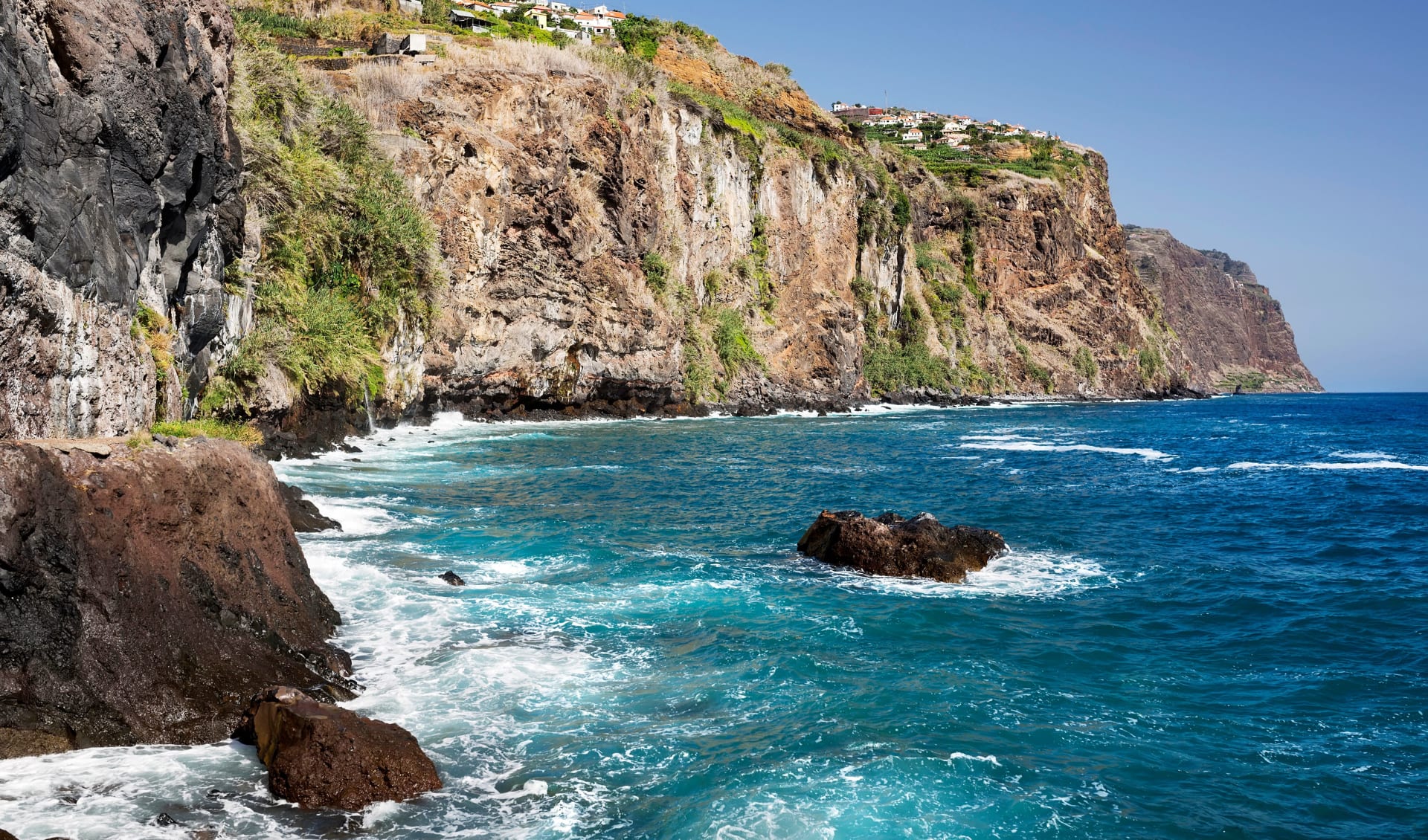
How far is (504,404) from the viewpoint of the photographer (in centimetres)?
4816

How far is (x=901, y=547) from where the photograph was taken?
17047 millimetres

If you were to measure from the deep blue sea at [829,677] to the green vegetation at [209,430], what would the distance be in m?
1.52

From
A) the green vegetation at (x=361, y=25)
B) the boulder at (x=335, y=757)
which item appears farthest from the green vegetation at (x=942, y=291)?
the boulder at (x=335, y=757)

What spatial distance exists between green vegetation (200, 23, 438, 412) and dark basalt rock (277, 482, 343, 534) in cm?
657

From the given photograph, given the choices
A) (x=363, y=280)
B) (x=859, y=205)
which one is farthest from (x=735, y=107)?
(x=363, y=280)

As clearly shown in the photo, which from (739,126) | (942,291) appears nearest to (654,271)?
(739,126)

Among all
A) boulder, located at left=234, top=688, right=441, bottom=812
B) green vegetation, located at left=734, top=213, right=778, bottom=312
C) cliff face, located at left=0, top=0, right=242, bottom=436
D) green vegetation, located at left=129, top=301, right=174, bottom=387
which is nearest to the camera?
boulder, located at left=234, top=688, right=441, bottom=812

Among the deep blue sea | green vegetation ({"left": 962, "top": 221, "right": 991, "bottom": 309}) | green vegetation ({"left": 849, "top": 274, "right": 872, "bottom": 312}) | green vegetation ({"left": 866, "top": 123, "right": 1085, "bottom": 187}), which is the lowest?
the deep blue sea

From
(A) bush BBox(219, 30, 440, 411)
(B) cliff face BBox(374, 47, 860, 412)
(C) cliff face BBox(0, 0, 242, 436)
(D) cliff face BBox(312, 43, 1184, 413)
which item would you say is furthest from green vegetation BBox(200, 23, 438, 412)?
(C) cliff face BBox(0, 0, 242, 436)

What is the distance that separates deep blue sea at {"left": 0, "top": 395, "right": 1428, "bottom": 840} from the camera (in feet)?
26.0

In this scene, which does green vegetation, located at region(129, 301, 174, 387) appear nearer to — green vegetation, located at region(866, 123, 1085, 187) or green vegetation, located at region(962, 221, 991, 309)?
green vegetation, located at region(962, 221, 991, 309)

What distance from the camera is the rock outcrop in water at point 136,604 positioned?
8.12 meters

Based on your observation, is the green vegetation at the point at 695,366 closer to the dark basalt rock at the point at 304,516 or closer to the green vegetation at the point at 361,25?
the green vegetation at the point at 361,25

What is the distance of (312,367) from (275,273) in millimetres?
3328
